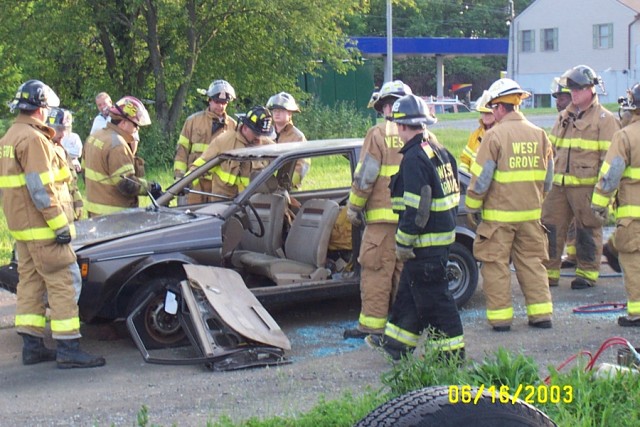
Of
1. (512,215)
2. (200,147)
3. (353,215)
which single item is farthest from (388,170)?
(200,147)

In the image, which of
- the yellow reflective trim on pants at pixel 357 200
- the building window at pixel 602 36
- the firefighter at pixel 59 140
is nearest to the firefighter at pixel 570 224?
the yellow reflective trim on pants at pixel 357 200

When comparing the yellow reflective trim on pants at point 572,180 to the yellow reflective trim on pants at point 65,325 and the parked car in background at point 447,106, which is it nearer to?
the yellow reflective trim on pants at point 65,325

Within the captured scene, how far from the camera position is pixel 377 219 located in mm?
7234

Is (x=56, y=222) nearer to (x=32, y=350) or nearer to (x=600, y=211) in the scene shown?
(x=32, y=350)

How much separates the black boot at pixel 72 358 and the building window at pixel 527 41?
55.5 m

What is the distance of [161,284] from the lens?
7035mm

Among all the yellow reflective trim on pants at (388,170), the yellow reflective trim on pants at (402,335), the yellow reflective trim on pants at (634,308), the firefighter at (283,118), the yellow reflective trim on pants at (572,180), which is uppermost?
the firefighter at (283,118)

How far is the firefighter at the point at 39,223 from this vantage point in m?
6.61

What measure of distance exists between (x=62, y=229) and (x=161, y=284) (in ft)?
2.75

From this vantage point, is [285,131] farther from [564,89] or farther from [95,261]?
[95,261]

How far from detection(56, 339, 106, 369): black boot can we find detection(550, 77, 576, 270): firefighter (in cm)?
512

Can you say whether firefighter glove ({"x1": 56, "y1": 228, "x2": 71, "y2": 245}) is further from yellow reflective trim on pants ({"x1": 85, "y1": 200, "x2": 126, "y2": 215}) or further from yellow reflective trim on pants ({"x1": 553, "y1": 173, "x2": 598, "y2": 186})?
yellow reflective trim on pants ({"x1": 553, "y1": 173, "x2": 598, "y2": 186})

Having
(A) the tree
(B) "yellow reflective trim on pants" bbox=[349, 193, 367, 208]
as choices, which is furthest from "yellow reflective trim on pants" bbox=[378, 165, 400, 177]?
(A) the tree

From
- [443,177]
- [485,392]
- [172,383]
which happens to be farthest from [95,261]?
[485,392]
